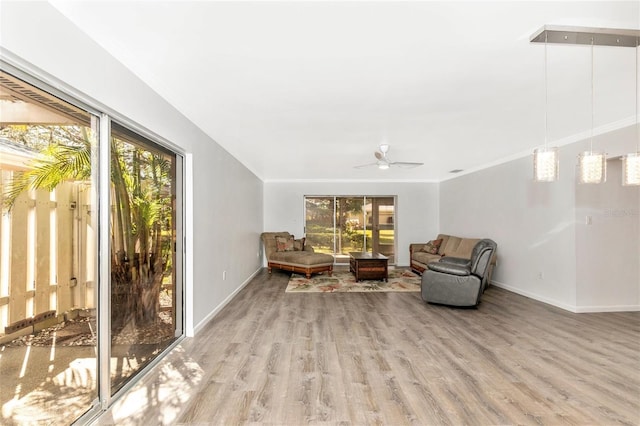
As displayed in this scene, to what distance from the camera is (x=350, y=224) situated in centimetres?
852

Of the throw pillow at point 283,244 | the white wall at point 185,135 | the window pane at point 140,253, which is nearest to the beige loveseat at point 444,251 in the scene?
the throw pillow at point 283,244

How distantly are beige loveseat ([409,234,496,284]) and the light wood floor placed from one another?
6.61 feet

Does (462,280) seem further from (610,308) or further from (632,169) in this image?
(632,169)

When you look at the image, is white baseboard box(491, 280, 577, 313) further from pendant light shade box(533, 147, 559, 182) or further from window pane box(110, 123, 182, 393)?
window pane box(110, 123, 182, 393)

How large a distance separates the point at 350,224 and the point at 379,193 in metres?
1.18

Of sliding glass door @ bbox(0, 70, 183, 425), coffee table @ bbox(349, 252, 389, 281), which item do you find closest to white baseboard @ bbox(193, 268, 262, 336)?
sliding glass door @ bbox(0, 70, 183, 425)

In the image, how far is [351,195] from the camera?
27.5 feet

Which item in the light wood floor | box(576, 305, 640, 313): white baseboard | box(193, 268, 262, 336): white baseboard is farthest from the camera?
box(576, 305, 640, 313): white baseboard

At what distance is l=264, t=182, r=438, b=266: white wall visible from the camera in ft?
27.2

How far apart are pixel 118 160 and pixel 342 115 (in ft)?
6.95

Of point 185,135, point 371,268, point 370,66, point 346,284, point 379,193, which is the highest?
point 370,66

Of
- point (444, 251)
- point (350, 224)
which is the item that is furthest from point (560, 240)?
point (350, 224)

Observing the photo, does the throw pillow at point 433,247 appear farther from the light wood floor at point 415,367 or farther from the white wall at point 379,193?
the light wood floor at point 415,367

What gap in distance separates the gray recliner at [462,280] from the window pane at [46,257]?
4030mm
